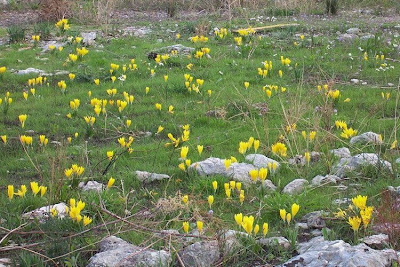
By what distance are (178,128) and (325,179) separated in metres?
2.49

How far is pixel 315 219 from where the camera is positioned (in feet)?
16.5

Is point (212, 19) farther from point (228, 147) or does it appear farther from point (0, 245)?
point (0, 245)

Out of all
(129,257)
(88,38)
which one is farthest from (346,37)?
(129,257)

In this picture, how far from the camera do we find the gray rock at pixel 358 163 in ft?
19.5

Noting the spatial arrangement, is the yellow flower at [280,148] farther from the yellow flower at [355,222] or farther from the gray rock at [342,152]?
the yellow flower at [355,222]

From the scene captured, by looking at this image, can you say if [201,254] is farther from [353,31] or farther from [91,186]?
[353,31]

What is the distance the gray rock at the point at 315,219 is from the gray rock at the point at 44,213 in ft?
6.50

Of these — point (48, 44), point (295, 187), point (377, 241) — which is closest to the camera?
point (377, 241)

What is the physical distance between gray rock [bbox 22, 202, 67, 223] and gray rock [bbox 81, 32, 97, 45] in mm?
8020

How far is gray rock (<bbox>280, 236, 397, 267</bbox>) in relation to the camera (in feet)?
12.8

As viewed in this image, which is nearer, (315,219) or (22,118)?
(315,219)

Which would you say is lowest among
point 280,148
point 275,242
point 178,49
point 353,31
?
point 353,31

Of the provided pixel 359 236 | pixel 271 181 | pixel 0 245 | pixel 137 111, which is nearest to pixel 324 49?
pixel 137 111

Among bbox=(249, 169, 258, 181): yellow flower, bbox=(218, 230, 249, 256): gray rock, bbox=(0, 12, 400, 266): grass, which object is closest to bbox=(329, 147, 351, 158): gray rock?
bbox=(0, 12, 400, 266): grass
